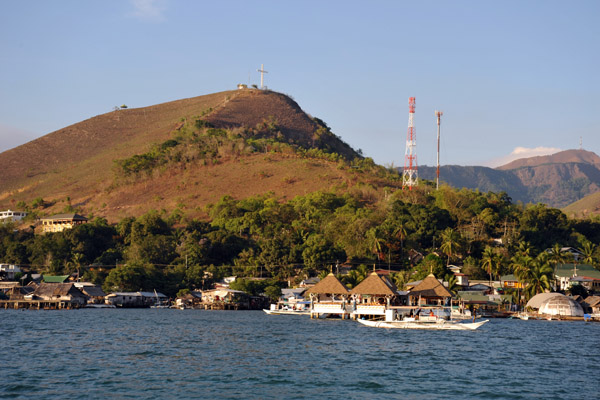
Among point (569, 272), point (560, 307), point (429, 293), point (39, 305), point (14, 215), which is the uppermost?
point (14, 215)

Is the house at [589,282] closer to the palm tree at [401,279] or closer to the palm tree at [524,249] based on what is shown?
the palm tree at [524,249]

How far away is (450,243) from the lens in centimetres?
11350

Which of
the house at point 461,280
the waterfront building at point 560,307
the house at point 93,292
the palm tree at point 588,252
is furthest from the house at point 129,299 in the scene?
the palm tree at point 588,252

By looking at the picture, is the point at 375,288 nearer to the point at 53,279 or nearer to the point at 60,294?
the point at 60,294

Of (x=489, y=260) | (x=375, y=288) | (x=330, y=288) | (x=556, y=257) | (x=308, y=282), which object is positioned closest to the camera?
(x=375, y=288)

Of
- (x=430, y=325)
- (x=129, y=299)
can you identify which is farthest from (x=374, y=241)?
(x=430, y=325)

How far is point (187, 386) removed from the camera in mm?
32969

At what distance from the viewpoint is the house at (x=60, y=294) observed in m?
105

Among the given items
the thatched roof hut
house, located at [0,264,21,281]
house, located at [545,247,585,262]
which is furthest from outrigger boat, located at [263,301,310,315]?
house, located at [0,264,21,281]

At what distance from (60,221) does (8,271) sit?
115 ft

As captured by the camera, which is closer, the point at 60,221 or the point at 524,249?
the point at 524,249

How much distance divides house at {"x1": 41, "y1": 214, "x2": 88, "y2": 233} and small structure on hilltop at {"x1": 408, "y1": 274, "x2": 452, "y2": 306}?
94630 millimetres

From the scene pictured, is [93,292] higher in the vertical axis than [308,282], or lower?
lower

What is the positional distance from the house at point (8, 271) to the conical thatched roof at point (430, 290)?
7413 cm
